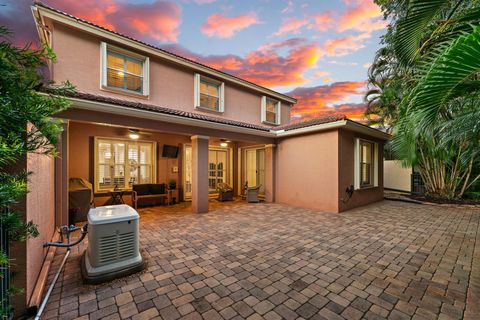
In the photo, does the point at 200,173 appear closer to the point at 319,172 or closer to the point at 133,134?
the point at 133,134

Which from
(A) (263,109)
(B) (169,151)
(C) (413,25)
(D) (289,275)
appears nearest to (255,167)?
(A) (263,109)

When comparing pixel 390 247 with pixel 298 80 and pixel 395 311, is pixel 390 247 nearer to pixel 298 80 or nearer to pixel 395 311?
pixel 395 311

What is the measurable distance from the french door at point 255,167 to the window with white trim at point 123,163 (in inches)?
169

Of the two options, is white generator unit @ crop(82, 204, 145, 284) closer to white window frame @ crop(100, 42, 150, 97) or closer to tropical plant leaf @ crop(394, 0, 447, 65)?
tropical plant leaf @ crop(394, 0, 447, 65)

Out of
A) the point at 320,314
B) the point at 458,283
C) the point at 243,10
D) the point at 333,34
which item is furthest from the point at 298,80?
the point at 320,314

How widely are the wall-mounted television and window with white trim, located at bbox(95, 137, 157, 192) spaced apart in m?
0.37

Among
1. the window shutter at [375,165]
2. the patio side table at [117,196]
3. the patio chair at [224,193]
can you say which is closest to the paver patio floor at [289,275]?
the patio side table at [117,196]

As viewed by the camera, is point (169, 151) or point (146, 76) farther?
point (169, 151)

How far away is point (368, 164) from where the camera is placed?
317 inches

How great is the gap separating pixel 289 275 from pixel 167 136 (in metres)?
6.95

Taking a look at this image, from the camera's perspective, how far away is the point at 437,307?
2.10 m

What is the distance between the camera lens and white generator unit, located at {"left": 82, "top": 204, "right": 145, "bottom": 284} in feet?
8.48

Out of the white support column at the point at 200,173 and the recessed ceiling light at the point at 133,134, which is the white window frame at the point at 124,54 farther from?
the white support column at the point at 200,173

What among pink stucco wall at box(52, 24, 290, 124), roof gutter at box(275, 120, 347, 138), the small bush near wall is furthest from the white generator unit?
roof gutter at box(275, 120, 347, 138)
